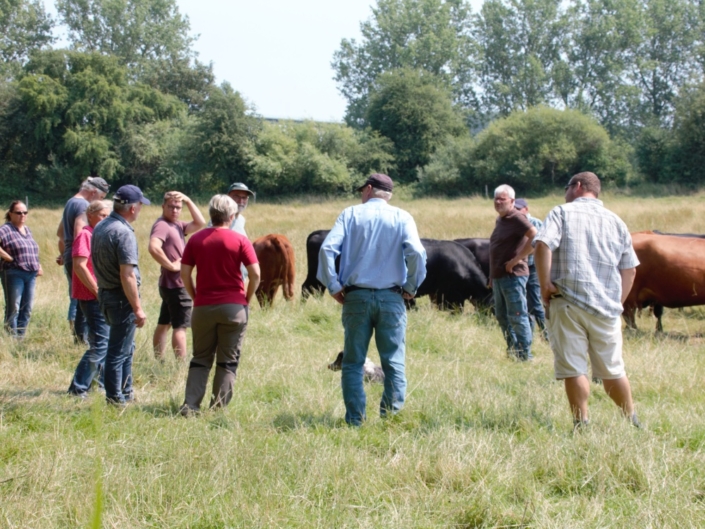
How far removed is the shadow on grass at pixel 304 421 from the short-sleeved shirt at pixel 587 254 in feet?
5.76

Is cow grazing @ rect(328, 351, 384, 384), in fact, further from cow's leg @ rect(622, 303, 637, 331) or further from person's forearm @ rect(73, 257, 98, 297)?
cow's leg @ rect(622, 303, 637, 331)

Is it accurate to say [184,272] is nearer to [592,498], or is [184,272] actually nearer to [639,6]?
[592,498]

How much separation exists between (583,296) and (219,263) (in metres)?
2.50

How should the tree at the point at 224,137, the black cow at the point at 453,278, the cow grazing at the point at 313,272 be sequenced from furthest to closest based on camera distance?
the tree at the point at 224,137, the cow grazing at the point at 313,272, the black cow at the point at 453,278

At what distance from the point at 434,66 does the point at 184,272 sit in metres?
61.7

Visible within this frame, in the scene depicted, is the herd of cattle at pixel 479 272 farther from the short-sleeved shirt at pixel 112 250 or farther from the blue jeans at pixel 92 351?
the short-sleeved shirt at pixel 112 250

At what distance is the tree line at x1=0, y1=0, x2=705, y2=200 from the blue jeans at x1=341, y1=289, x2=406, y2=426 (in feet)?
120

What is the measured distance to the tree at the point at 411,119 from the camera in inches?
1860

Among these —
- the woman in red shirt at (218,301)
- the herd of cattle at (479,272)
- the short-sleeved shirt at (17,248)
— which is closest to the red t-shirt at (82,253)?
the woman in red shirt at (218,301)

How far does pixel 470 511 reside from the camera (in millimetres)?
3230

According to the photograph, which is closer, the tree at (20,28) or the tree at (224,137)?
the tree at (224,137)

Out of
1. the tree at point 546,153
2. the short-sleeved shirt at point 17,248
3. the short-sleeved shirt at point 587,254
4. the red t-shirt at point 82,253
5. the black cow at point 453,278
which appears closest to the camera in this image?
the short-sleeved shirt at point 587,254

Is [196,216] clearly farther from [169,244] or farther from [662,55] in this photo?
[662,55]

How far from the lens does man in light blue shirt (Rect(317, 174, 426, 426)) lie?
15.5ft
